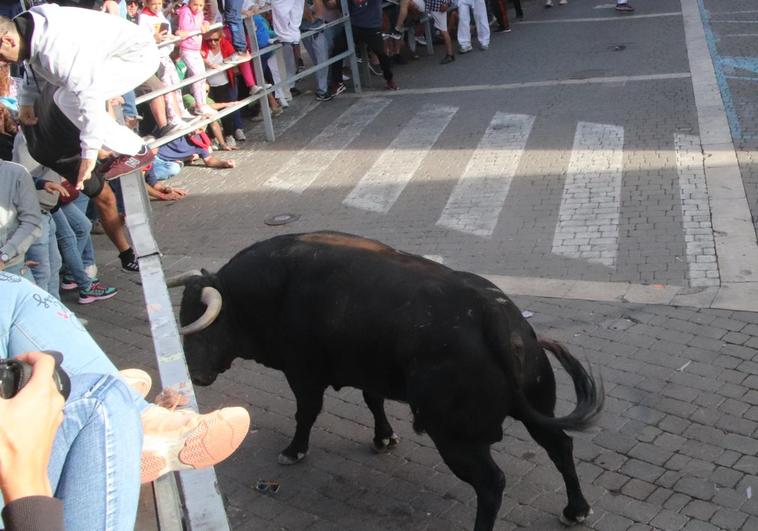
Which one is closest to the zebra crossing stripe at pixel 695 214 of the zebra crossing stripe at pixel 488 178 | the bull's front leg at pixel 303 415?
the zebra crossing stripe at pixel 488 178

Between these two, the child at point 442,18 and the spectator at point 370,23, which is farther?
the child at point 442,18

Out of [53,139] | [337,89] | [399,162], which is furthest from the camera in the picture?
[337,89]

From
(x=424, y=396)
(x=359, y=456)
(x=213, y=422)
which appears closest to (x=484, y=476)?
(x=424, y=396)

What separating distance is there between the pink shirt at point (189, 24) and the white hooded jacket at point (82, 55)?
14.8 ft

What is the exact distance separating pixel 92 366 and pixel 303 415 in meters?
2.68

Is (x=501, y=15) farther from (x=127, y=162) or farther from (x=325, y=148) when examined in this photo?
(x=127, y=162)

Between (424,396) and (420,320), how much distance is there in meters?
0.37

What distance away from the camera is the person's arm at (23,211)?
21.7ft

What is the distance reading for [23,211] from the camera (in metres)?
6.68

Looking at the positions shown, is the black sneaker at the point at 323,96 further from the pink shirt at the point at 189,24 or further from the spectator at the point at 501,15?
the spectator at the point at 501,15

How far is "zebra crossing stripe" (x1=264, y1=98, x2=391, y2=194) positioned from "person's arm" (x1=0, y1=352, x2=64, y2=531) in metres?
8.39

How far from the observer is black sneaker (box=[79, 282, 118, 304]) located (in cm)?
810

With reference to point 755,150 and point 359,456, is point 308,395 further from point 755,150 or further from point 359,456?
point 755,150

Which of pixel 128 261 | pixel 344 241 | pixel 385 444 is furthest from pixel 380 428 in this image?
pixel 128 261
